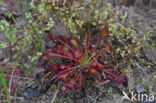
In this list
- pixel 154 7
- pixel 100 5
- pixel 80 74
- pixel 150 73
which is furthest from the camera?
pixel 154 7

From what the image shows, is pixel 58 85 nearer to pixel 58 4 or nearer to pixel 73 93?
pixel 73 93

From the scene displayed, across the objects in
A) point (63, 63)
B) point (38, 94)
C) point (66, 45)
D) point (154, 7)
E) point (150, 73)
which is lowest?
point (38, 94)

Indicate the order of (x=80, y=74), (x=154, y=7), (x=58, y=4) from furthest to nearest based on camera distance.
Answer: (x=154, y=7) → (x=58, y=4) → (x=80, y=74)

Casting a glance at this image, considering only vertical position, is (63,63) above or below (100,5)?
below

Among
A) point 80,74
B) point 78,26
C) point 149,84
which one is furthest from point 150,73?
point 78,26

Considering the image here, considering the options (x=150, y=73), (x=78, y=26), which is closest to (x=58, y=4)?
(x=78, y=26)

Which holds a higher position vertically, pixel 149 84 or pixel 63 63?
pixel 63 63

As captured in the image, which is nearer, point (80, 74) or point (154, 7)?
point (80, 74)

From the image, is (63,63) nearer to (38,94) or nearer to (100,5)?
(38,94)

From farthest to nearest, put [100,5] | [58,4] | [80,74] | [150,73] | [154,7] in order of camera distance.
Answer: [154,7] < [100,5] < [58,4] < [150,73] < [80,74]
